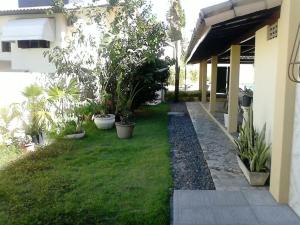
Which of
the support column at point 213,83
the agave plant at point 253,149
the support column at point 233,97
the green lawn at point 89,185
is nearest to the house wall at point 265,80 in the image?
the agave plant at point 253,149

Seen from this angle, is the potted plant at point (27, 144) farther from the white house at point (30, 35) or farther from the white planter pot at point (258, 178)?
the white house at point (30, 35)

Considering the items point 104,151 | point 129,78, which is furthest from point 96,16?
point 104,151

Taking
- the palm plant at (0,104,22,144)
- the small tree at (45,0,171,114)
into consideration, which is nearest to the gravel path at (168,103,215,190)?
the small tree at (45,0,171,114)

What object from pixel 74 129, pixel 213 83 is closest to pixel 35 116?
pixel 74 129

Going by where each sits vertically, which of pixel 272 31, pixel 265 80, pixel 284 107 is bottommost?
pixel 284 107

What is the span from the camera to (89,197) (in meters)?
6.65

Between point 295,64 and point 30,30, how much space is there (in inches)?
892

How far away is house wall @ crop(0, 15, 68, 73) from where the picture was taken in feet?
86.4

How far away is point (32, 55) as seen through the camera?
26969 mm

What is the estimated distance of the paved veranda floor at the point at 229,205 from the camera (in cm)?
557

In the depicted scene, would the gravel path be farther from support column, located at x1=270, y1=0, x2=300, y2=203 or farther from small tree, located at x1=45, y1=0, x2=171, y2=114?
small tree, located at x1=45, y1=0, x2=171, y2=114

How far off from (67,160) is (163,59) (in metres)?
10.7

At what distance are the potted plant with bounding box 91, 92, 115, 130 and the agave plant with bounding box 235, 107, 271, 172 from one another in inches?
267

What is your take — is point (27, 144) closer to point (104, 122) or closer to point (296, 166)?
point (104, 122)
